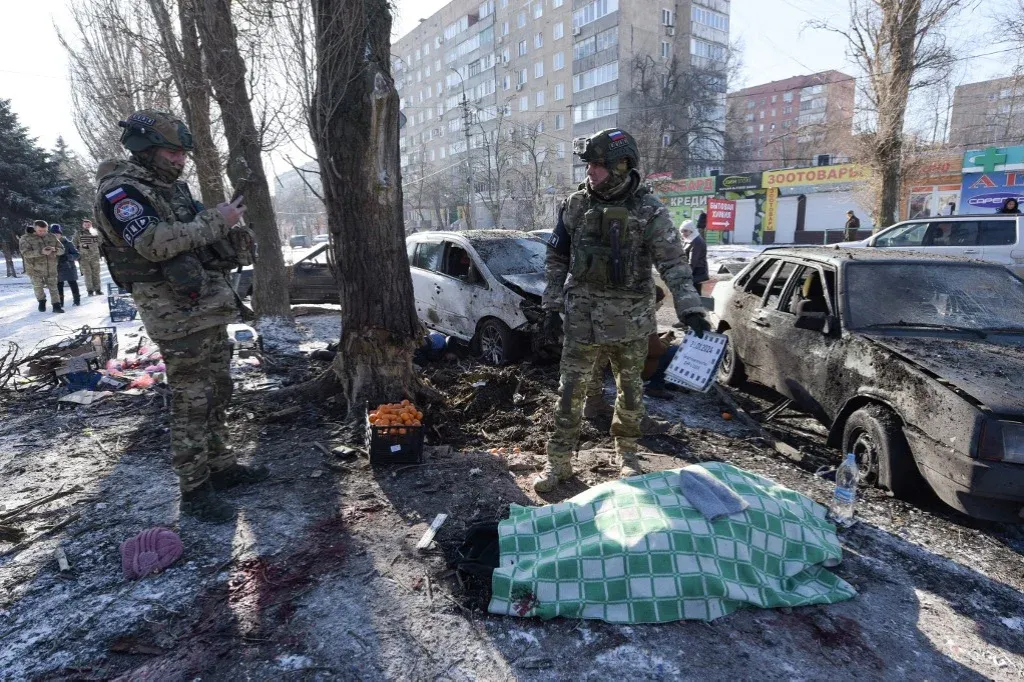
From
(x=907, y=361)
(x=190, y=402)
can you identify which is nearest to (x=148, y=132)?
(x=190, y=402)

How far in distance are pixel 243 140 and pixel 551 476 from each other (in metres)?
7.42

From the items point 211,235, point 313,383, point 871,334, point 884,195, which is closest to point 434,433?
point 313,383

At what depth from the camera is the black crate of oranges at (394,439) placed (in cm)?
382

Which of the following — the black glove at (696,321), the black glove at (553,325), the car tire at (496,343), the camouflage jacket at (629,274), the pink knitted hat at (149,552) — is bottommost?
the pink knitted hat at (149,552)

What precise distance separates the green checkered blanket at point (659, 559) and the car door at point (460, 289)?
169 inches

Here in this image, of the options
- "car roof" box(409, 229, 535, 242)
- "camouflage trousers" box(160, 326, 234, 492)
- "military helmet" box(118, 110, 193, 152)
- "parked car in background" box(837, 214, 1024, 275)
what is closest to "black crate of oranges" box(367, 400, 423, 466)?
"camouflage trousers" box(160, 326, 234, 492)

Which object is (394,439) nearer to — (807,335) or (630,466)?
(630,466)

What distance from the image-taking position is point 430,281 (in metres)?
7.57

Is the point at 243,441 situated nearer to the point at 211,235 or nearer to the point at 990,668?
the point at 211,235

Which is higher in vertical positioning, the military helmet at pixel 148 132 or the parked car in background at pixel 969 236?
the military helmet at pixel 148 132

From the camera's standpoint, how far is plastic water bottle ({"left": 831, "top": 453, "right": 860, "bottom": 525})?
10.2 ft

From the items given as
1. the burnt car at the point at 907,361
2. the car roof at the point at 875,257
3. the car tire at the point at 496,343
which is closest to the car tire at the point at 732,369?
the burnt car at the point at 907,361

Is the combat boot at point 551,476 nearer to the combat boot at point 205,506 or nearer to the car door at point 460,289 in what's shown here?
the combat boot at point 205,506

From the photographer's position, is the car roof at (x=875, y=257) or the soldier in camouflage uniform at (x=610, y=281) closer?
the soldier in camouflage uniform at (x=610, y=281)
